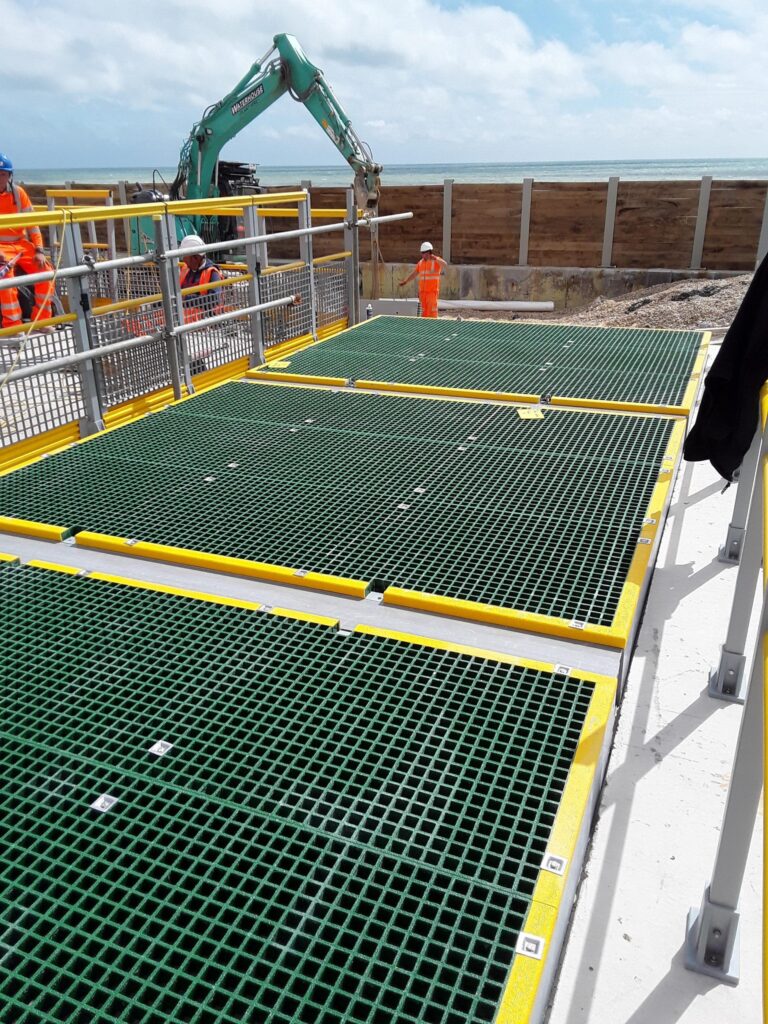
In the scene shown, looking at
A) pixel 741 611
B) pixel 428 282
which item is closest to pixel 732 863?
pixel 741 611

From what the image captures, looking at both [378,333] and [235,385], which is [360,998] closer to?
[235,385]

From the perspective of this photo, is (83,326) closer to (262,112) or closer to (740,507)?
(740,507)

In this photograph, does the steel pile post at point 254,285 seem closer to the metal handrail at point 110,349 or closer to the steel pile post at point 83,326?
the metal handrail at point 110,349

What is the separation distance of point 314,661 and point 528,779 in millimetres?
828

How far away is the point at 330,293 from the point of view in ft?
27.1

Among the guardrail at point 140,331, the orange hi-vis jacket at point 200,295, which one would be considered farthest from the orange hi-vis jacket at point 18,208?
the guardrail at point 140,331

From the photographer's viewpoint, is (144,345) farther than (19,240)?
No

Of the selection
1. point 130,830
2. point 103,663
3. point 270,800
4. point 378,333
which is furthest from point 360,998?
point 378,333

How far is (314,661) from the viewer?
260 cm

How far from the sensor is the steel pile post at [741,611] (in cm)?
243

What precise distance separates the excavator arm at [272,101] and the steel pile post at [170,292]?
792 cm

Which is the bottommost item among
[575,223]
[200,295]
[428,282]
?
[428,282]

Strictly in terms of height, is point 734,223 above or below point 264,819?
above

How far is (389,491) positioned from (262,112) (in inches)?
489
